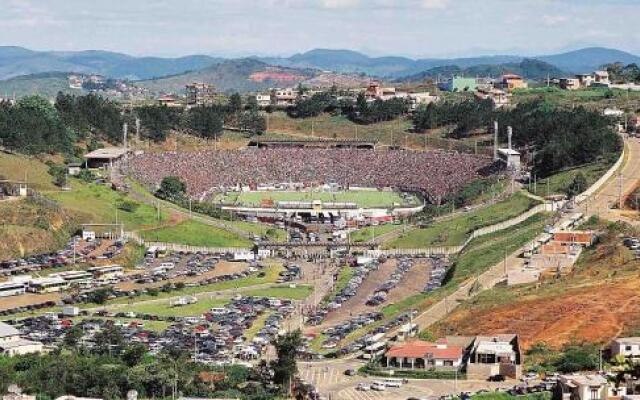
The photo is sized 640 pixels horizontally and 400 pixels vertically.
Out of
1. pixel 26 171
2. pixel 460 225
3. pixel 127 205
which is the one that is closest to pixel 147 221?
pixel 127 205

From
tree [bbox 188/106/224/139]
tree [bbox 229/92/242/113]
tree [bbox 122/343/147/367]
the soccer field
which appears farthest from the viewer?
tree [bbox 229/92/242/113]

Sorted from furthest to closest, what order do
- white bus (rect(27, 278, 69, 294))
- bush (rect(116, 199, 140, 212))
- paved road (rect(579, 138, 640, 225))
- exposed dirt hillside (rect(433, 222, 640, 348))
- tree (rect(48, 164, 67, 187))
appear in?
tree (rect(48, 164, 67, 187)), bush (rect(116, 199, 140, 212)), paved road (rect(579, 138, 640, 225)), white bus (rect(27, 278, 69, 294)), exposed dirt hillside (rect(433, 222, 640, 348))

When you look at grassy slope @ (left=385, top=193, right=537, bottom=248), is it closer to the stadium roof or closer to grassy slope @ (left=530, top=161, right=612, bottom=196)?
grassy slope @ (left=530, top=161, right=612, bottom=196)

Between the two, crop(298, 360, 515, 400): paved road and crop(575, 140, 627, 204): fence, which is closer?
crop(298, 360, 515, 400): paved road

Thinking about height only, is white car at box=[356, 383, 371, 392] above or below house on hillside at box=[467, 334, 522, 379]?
below

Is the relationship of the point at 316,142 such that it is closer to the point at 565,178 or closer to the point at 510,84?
the point at 565,178

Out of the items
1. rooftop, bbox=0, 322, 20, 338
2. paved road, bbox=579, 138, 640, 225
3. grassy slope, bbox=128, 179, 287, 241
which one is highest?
paved road, bbox=579, 138, 640, 225

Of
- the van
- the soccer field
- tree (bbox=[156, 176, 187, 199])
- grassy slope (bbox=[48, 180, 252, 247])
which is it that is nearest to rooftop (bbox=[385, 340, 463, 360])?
the van
